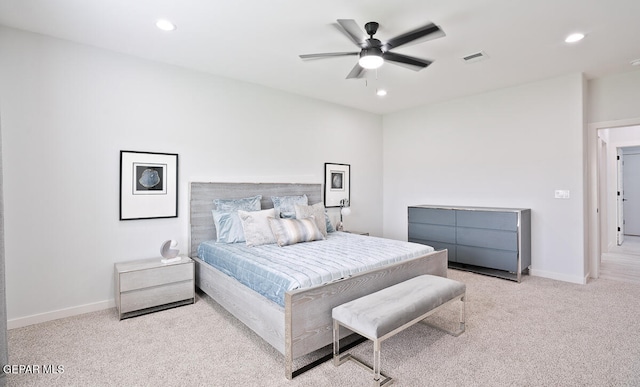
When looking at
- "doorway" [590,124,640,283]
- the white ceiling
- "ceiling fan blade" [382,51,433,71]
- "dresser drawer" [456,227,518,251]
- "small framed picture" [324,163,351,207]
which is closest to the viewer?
the white ceiling

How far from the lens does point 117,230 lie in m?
3.31

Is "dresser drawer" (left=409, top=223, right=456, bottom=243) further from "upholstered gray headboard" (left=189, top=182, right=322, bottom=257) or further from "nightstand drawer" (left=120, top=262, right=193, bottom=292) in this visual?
"nightstand drawer" (left=120, top=262, right=193, bottom=292)

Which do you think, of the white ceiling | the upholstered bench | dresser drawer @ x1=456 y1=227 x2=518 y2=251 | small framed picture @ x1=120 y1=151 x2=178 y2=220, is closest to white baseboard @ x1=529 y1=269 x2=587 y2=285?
dresser drawer @ x1=456 y1=227 x2=518 y2=251

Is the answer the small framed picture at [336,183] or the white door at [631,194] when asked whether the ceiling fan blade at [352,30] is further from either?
the white door at [631,194]

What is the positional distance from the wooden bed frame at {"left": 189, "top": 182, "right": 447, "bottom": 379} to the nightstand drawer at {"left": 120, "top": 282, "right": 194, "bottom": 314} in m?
0.20

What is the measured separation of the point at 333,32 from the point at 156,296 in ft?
10.1

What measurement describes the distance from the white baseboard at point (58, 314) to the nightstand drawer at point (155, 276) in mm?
516

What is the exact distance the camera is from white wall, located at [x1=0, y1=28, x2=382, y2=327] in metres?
2.83

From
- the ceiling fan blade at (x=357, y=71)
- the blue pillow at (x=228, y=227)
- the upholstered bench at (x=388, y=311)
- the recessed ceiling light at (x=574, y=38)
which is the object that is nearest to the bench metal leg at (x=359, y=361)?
the upholstered bench at (x=388, y=311)

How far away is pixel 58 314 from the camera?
3010mm

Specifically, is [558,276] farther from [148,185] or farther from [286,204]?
[148,185]

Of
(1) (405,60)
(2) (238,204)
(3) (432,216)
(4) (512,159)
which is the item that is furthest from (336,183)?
(1) (405,60)

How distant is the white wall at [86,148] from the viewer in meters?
2.83

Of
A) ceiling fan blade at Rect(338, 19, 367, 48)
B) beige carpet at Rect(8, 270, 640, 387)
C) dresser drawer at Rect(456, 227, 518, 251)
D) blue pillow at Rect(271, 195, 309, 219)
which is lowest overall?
beige carpet at Rect(8, 270, 640, 387)
